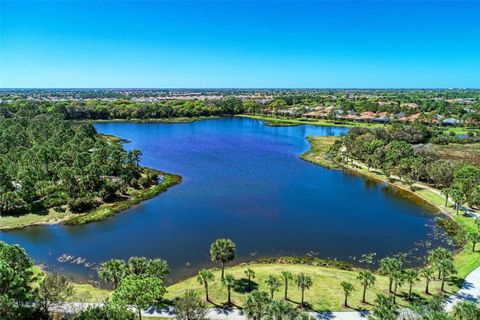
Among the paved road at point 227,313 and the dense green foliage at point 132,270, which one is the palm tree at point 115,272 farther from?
the paved road at point 227,313

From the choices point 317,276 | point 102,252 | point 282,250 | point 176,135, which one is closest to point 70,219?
point 102,252

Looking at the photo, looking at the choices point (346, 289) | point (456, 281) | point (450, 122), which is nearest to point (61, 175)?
point (346, 289)

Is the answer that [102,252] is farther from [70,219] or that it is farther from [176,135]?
[176,135]

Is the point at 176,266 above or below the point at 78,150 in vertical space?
below

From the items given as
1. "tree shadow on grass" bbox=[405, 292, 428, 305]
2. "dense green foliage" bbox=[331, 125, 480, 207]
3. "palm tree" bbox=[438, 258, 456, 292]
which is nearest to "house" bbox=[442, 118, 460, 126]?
"dense green foliage" bbox=[331, 125, 480, 207]

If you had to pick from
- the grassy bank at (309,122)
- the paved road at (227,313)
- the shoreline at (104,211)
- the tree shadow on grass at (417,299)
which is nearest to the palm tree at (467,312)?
the paved road at (227,313)
